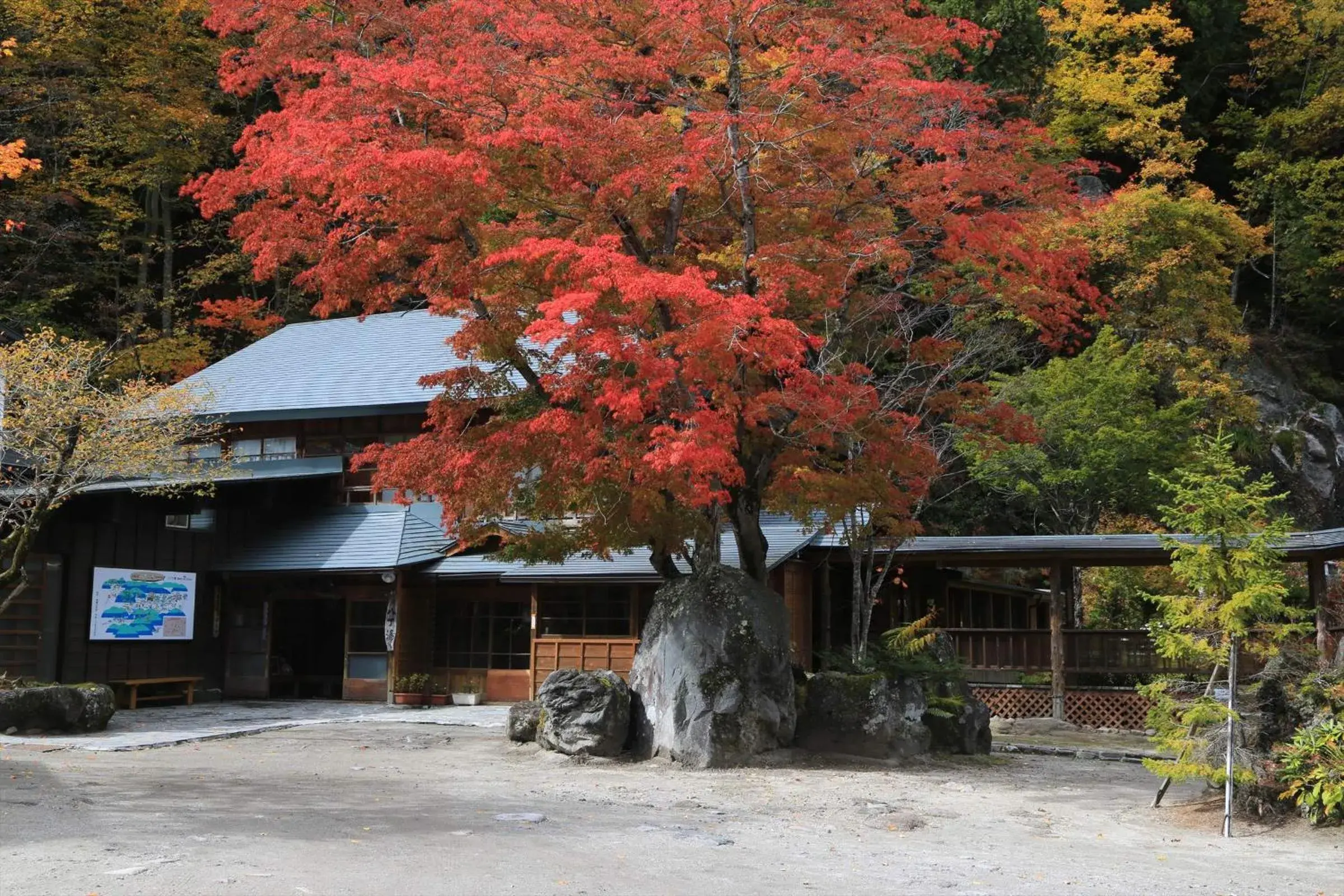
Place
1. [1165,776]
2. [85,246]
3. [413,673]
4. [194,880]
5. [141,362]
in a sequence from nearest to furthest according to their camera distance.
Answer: [194,880] < [1165,776] < [413,673] < [141,362] < [85,246]

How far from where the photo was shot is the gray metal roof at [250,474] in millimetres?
17500

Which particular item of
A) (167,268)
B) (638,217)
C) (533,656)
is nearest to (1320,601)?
(638,217)

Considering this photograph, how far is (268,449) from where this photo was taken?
23422mm

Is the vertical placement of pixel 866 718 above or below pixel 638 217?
below

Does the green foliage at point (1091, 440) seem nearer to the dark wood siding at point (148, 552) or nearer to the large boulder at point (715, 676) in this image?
the large boulder at point (715, 676)

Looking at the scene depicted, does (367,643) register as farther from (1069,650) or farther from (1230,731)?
(1230,731)

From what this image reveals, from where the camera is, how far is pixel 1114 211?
24828 millimetres

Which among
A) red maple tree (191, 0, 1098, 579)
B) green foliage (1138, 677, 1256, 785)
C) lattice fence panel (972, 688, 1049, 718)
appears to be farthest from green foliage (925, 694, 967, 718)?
lattice fence panel (972, 688, 1049, 718)

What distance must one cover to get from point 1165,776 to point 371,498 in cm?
1607

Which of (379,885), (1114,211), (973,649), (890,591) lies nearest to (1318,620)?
(973,649)

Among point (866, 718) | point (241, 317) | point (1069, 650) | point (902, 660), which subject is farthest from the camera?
point (241, 317)

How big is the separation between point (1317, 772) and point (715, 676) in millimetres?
5765

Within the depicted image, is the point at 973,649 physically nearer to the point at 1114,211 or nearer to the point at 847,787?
the point at 847,787

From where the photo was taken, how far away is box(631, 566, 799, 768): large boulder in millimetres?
12539
